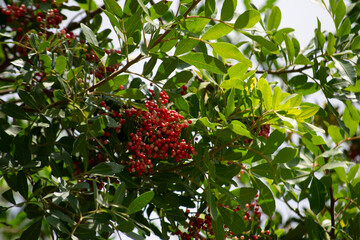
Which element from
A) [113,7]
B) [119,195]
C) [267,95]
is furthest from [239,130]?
[113,7]

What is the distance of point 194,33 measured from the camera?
1.37m

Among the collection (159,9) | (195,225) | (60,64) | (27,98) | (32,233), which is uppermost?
(159,9)

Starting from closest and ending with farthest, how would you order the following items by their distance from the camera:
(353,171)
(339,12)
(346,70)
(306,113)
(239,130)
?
(239,130) → (306,113) → (346,70) → (339,12) → (353,171)

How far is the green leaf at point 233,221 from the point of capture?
1.48 m

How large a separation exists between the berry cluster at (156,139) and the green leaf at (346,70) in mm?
581

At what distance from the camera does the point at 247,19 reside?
4.26ft

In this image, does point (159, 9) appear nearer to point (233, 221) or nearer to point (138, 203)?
point (138, 203)

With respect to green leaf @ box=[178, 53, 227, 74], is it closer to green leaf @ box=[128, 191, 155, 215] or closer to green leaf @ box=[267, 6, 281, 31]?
green leaf @ box=[128, 191, 155, 215]

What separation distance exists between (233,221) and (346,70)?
0.65 meters

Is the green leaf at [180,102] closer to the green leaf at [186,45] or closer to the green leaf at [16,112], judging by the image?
the green leaf at [186,45]

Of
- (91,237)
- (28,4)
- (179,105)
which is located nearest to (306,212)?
(179,105)

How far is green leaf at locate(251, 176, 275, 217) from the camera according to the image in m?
1.53

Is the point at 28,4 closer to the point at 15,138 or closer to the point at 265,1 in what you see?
the point at 15,138

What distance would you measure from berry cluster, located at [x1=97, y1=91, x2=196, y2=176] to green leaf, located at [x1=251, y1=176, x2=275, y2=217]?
24 centimetres
